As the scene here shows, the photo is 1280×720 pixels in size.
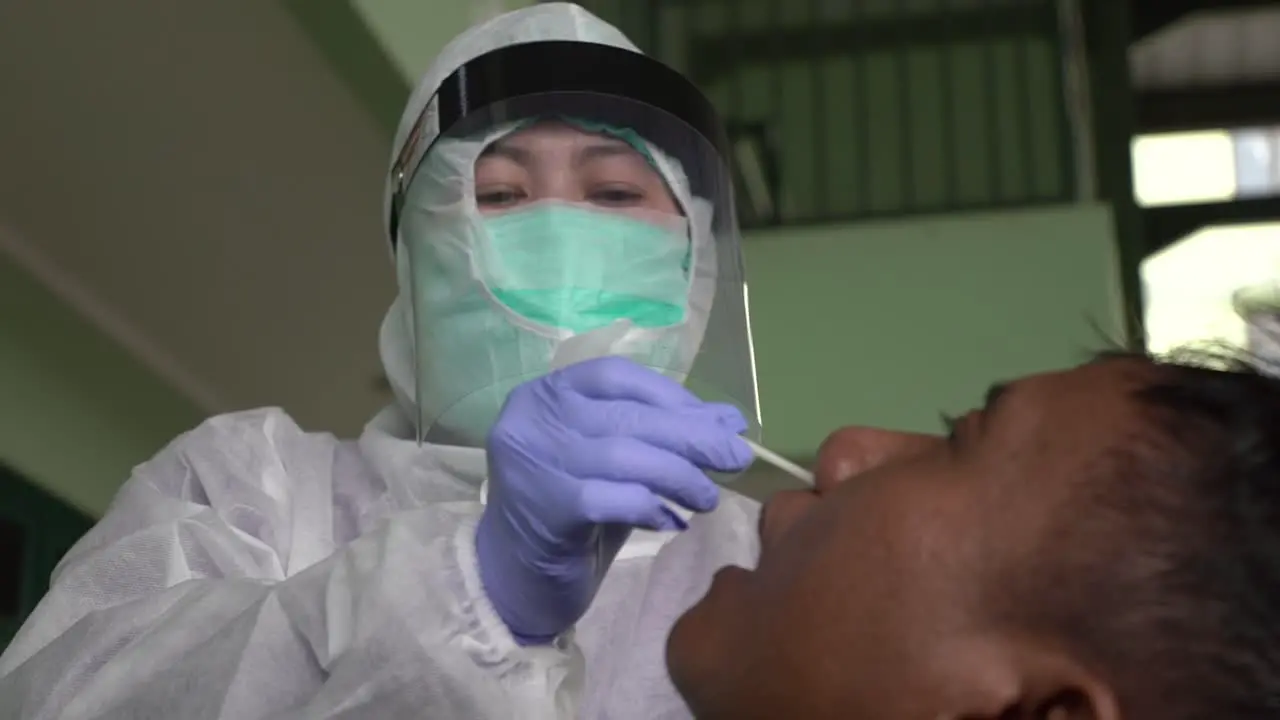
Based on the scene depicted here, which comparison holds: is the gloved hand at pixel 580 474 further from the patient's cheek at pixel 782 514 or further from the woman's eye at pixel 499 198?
the woman's eye at pixel 499 198

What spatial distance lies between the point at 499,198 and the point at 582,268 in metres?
0.14

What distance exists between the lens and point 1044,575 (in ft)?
2.33

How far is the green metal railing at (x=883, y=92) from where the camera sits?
10.0ft

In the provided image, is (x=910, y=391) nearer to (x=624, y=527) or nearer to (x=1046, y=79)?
(x=1046, y=79)

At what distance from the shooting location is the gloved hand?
769mm

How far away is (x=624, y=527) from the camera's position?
0.82 meters

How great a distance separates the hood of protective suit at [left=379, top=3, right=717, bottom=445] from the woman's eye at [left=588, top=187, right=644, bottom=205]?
2.0 inches

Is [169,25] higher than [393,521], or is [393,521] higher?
[169,25]

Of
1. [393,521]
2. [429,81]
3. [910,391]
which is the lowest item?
[910,391]

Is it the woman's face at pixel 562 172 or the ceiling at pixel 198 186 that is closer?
the woman's face at pixel 562 172

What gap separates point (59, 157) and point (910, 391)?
62.9 inches

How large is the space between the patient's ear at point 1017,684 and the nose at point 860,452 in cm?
15

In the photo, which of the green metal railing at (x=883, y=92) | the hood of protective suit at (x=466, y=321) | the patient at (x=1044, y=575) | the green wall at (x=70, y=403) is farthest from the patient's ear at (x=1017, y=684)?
the green metal railing at (x=883, y=92)

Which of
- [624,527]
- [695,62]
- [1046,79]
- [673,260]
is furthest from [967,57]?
[624,527]
